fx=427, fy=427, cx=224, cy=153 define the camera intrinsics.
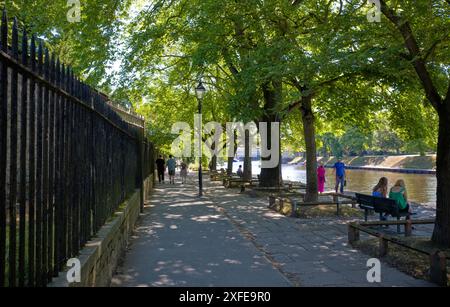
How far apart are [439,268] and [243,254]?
3.21 metres

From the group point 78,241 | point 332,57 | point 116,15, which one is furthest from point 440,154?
point 116,15

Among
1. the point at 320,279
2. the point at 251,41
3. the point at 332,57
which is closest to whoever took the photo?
the point at 320,279

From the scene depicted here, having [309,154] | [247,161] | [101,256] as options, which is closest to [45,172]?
[101,256]

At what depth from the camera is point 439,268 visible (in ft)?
19.2

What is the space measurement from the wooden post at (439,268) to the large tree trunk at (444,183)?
172 cm

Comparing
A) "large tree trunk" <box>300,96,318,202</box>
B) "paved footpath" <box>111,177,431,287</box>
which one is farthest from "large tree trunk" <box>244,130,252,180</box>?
"paved footpath" <box>111,177,431,287</box>

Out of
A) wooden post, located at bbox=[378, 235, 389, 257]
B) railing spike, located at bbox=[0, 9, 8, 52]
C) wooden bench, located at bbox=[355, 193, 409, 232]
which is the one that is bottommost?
wooden post, located at bbox=[378, 235, 389, 257]

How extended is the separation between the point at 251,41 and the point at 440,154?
1059 cm

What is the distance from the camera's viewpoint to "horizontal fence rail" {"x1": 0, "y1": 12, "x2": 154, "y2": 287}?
2779 mm

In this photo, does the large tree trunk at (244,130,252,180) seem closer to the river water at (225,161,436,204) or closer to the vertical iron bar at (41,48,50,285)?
the river water at (225,161,436,204)

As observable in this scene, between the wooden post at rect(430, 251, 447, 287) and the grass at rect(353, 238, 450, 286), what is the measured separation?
0.44 ft

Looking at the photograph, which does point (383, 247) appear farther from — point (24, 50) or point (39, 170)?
point (24, 50)

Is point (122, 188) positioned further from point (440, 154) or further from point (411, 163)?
point (411, 163)

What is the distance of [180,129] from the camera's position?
37.3 meters
